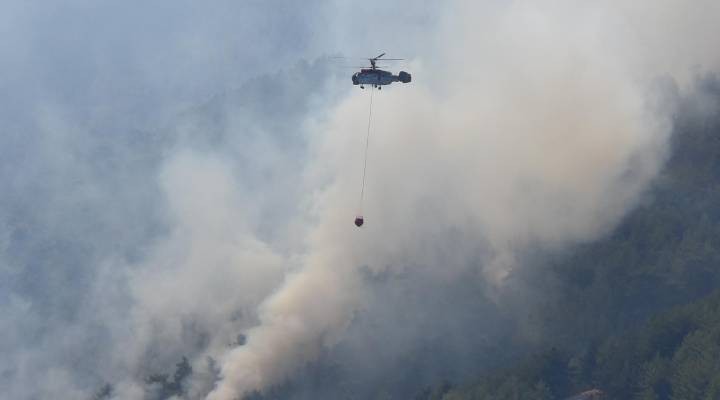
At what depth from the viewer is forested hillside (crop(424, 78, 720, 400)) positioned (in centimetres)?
8981

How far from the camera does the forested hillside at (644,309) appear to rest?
295 ft

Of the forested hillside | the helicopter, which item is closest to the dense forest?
the forested hillside

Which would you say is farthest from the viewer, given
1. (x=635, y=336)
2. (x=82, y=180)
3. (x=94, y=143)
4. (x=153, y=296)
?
(x=94, y=143)

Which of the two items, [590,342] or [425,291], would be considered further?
[425,291]

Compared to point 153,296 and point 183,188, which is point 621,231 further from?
point 183,188

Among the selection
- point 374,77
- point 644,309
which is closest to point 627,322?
point 644,309

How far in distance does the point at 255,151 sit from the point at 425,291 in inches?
2244

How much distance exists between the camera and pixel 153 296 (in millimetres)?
127250

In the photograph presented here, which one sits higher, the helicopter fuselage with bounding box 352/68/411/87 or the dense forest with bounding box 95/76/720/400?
the helicopter fuselage with bounding box 352/68/411/87

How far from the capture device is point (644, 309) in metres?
103

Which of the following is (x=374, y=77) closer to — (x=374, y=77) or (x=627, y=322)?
(x=374, y=77)

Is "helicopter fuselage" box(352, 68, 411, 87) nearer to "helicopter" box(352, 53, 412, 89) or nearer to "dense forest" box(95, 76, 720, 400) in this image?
"helicopter" box(352, 53, 412, 89)

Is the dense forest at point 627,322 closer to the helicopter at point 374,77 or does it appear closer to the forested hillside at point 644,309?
the forested hillside at point 644,309

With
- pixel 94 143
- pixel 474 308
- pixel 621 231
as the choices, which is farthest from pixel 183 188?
pixel 621 231
